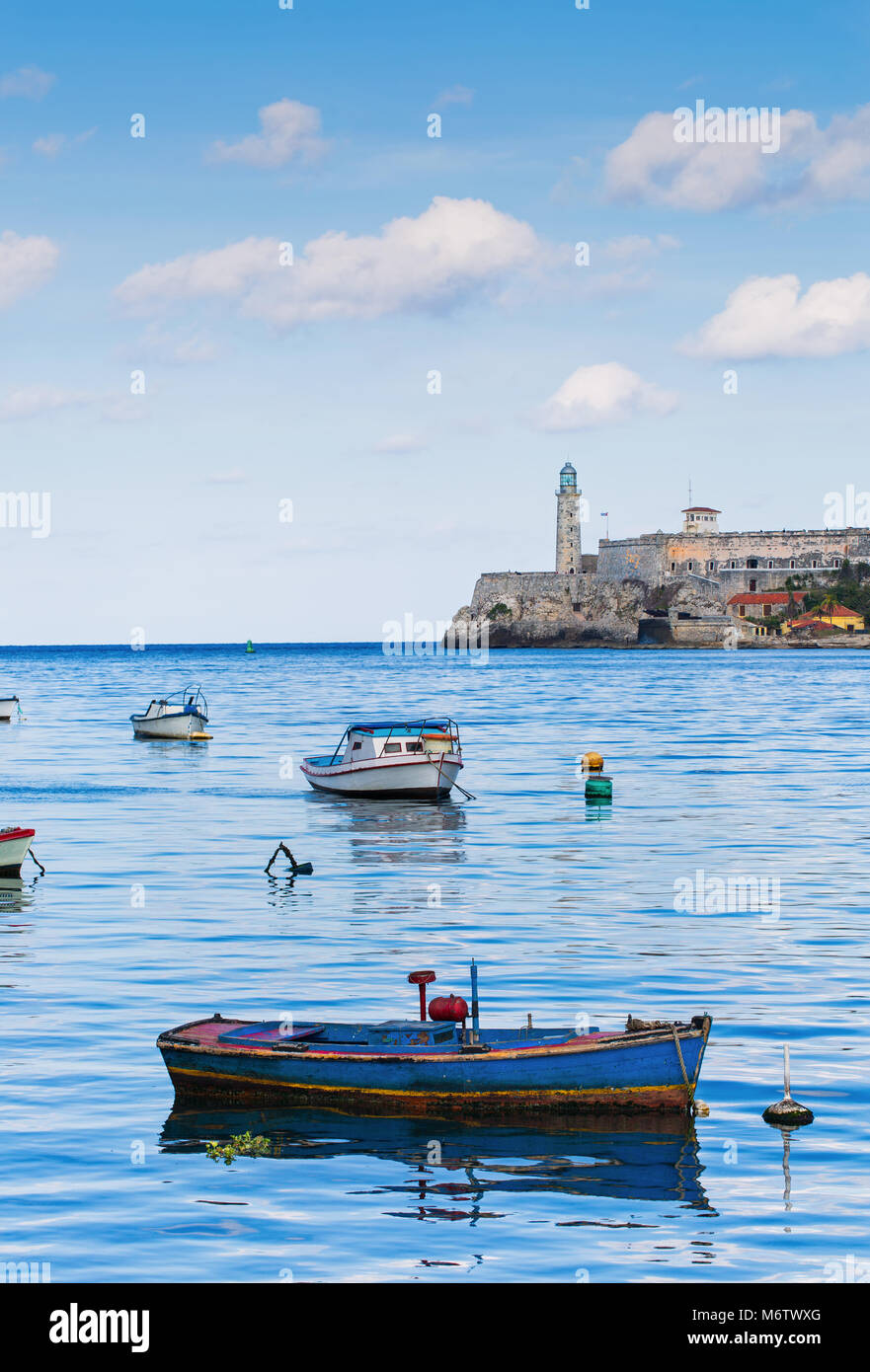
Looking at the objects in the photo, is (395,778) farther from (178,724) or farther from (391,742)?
(178,724)

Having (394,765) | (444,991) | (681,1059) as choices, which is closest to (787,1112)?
(681,1059)

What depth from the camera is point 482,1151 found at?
16.9 m

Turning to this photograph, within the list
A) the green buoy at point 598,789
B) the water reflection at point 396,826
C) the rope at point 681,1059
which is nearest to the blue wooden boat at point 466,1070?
the rope at point 681,1059

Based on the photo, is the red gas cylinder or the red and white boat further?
the red and white boat

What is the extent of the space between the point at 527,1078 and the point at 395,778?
36.9 m

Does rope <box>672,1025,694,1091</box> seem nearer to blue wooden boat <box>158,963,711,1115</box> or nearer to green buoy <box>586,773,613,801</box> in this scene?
blue wooden boat <box>158,963,711,1115</box>

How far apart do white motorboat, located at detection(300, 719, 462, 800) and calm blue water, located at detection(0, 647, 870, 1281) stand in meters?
0.87

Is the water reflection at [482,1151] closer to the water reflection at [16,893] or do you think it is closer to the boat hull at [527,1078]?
the boat hull at [527,1078]

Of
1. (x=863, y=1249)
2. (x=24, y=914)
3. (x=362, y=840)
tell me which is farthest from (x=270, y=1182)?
(x=362, y=840)

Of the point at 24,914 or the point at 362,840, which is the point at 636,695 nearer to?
the point at 362,840

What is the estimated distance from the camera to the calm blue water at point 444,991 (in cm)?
1446

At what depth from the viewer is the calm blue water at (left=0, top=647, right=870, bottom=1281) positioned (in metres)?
14.5

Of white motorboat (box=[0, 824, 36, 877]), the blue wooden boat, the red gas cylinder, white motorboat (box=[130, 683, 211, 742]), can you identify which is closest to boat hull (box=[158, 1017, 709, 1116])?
the blue wooden boat
